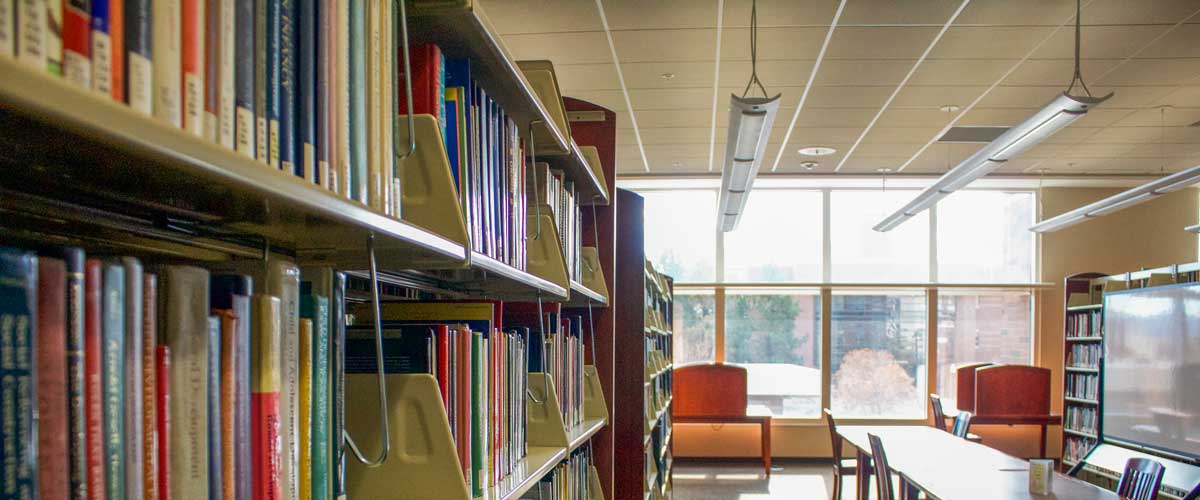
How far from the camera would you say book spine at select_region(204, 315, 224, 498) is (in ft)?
2.38

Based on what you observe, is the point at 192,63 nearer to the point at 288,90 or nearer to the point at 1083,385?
the point at 288,90

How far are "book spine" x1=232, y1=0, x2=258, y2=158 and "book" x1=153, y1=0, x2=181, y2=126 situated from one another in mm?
71

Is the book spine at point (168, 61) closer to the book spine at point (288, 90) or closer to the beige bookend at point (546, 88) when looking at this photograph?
the book spine at point (288, 90)

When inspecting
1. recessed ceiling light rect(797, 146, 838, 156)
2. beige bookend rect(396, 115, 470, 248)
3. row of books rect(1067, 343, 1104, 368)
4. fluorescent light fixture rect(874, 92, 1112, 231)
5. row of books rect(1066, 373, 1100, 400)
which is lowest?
row of books rect(1066, 373, 1100, 400)

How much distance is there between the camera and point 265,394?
80 centimetres

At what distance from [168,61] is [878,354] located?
1012cm

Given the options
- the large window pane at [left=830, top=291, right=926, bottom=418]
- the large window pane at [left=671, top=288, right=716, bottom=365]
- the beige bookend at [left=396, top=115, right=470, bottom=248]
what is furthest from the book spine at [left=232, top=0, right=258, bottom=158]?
the large window pane at [left=830, top=291, right=926, bottom=418]

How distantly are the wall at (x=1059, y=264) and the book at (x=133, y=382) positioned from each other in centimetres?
940

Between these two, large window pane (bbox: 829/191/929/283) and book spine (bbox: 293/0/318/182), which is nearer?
book spine (bbox: 293/0/318/182)

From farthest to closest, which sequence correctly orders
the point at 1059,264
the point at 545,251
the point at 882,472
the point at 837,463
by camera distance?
the point at 1059,264 < the point at 837,463 < the point at 882,472 < the point at 545,251

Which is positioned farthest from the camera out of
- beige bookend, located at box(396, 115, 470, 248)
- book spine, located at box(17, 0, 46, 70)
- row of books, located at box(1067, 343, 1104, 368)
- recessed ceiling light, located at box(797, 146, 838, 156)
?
row of books, located at box(1067, 343, 1104, 368)

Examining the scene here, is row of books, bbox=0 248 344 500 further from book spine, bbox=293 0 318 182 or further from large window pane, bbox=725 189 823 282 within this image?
large window pane, bbox=725 189 823 282

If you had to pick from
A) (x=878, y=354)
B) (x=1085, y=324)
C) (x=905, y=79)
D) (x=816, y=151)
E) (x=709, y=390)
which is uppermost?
(x=905, y=79)

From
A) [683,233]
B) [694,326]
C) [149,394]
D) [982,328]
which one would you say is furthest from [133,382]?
[982,328]
